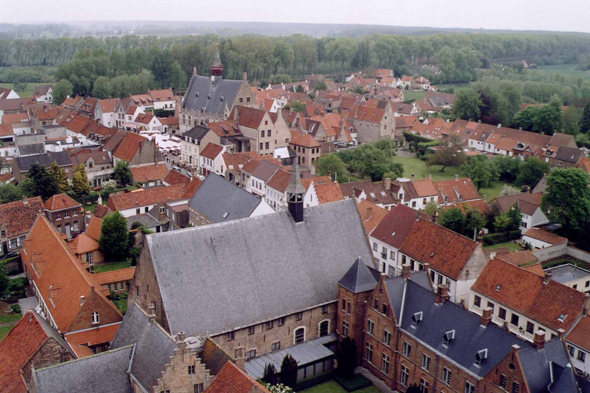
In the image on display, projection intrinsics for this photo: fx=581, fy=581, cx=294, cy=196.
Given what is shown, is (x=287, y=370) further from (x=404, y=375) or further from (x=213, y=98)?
(x=213, y=98)

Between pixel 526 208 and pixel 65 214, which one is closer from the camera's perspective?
pixel 65 214

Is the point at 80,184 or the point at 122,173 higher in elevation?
the point at 80,184

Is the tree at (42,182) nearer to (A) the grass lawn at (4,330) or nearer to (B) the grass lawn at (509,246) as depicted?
(A) the grass lawn at (4,330)

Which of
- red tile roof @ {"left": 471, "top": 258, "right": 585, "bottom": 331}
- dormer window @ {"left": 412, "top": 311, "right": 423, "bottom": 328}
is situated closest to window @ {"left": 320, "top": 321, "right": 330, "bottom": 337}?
dormer window @ {"left": 412, "top": 311, "right": 423, "bottom": 328}

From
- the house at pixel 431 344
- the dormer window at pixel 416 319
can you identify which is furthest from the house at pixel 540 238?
the dormer window at pixel 416 319

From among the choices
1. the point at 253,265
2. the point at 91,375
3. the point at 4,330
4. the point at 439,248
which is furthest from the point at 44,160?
the point at 439,248

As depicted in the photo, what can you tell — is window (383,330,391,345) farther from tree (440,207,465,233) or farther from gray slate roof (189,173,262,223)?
tree (440,207,465,233)

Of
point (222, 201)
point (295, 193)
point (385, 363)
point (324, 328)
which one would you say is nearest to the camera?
point (385, 363)
